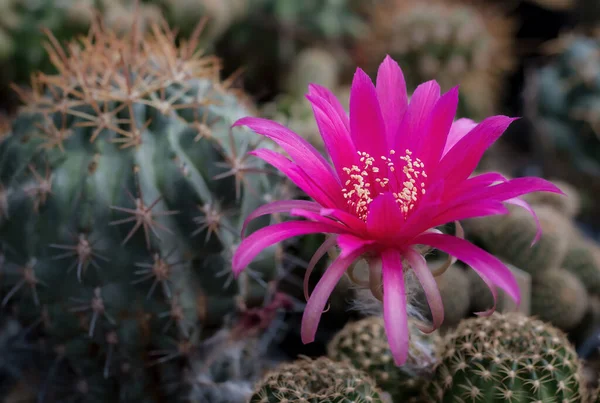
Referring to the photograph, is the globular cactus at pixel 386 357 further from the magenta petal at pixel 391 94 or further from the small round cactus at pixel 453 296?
the magenta petal at pixel 391 94

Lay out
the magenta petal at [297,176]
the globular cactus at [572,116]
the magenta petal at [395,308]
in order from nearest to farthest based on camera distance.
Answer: the magenta petal at [395,308]
the magenta petal at [297,176]
the globular cactus at [572,116]

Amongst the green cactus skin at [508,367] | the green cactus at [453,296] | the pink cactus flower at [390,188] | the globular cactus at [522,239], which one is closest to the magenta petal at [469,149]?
the pink cactus flower at [390,188]

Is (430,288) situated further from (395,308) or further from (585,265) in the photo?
(585,265)

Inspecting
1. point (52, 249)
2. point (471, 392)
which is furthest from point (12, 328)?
point (471, 392)

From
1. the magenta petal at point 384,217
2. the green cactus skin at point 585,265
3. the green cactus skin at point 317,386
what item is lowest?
the green cactus skin at point 317,386

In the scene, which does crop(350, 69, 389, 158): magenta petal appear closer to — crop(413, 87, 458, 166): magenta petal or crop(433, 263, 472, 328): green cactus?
crop(413, 87, 458, 166): magenta petal

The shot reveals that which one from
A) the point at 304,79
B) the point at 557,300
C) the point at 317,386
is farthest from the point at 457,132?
the point at 304,79

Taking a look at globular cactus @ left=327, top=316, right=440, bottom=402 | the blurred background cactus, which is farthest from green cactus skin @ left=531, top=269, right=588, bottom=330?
globular cactus @ left=327, top=316, right=440, bottom=402
